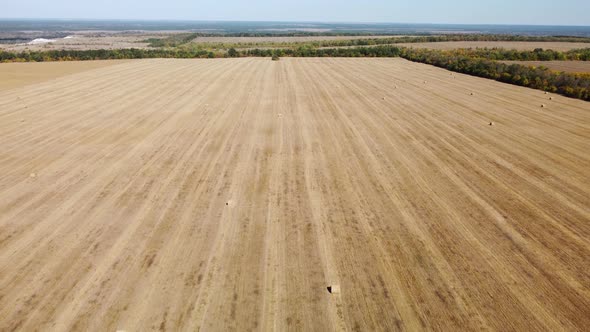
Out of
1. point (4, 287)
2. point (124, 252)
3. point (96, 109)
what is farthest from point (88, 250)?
point (96, 109)

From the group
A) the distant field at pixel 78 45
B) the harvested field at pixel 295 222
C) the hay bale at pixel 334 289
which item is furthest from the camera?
the distant field at pixel 78 45

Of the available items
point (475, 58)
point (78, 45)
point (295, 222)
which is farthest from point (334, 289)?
point (78, 45)

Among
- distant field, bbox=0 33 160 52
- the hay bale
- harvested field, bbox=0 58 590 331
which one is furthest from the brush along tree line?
distant field, bbox=0 33 160 52

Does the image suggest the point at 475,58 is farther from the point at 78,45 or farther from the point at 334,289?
the point at 78,45

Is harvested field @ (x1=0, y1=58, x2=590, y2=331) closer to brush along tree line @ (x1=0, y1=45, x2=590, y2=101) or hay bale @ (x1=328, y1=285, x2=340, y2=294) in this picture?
hay bale @ (x1=328, y1=285, x2=340, y2=294)

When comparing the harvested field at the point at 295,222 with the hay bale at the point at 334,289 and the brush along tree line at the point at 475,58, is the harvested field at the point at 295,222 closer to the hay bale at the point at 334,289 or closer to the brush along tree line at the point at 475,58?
the hay bale at the point at 334,289

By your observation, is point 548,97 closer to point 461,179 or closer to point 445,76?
point 445,76

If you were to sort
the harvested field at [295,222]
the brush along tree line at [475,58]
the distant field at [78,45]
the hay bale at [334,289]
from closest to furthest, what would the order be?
the harvested field at [295,222]
the hay bale at [334,289]
the brush along tree line at [475,58]
the distant field at [78,45]

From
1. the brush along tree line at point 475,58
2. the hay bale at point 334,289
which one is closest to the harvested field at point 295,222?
the hay bale at point 334,289
